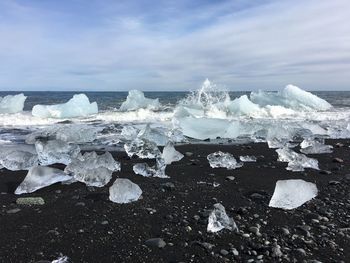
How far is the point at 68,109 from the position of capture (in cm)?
1556

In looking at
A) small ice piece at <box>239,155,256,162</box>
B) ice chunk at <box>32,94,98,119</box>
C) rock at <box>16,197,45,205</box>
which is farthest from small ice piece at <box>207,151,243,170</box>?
ice chunk at <box>32,94,98,119</box>

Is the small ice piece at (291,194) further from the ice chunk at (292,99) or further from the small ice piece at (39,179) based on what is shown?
the ice chunk at (292,99)

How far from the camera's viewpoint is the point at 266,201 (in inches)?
154

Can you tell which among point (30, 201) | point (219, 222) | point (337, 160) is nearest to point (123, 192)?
point (30, 201)

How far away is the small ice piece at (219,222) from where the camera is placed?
10.4ft

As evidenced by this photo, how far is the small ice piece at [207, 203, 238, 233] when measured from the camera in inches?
124

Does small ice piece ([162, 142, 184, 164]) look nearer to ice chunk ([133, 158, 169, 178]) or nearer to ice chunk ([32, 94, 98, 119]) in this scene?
ice chunk ([133, 158, 169, 178])

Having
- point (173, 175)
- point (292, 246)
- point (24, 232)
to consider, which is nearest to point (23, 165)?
point (173, 175)

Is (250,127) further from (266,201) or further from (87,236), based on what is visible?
(87,236)

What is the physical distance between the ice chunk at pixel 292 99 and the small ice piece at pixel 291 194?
14121mm

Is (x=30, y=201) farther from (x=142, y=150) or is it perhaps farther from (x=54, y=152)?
(x=142, y=150)

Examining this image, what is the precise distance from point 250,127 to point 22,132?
19.3ft

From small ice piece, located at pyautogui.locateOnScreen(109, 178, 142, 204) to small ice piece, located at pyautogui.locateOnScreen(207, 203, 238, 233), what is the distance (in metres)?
0.96

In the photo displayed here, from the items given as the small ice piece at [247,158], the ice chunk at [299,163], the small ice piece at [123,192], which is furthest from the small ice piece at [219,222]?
the small ice piece at [247,158]
